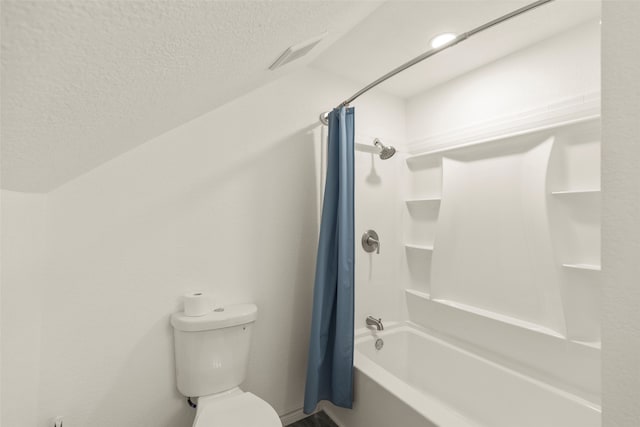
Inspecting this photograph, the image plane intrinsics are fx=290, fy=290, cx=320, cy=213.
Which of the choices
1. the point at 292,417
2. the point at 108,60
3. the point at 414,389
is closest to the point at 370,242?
the point at 414,389

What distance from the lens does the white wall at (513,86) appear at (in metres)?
1.46

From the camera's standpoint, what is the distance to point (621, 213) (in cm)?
42

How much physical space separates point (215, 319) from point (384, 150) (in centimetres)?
151

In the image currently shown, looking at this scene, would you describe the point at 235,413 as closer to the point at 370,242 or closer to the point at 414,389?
the point at 414,389

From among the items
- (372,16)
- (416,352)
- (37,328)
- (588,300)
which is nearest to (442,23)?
(372,16)

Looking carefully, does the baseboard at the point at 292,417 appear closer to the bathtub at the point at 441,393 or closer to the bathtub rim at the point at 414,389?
the bathtub at the point at 441,393

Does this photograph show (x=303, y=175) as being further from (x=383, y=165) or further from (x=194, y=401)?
(x=194, y=401)

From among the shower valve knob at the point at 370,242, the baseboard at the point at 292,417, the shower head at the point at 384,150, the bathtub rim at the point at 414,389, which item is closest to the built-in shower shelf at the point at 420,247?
the shower valve knob at the point at 370,242

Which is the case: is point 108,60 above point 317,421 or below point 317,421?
above

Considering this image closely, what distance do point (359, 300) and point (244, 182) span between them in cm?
114

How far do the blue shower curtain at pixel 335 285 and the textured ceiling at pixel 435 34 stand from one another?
382 millimetres

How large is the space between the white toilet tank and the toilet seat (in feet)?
0.24

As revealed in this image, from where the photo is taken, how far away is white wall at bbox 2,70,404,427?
3.92ft

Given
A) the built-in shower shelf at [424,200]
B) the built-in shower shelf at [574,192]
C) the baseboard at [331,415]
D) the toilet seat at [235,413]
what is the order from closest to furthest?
the toilet seat at [235,413], the built-in shower shelf at [574,192], the baseboard at [331,415], the built-in shower shelf at [424,200]
